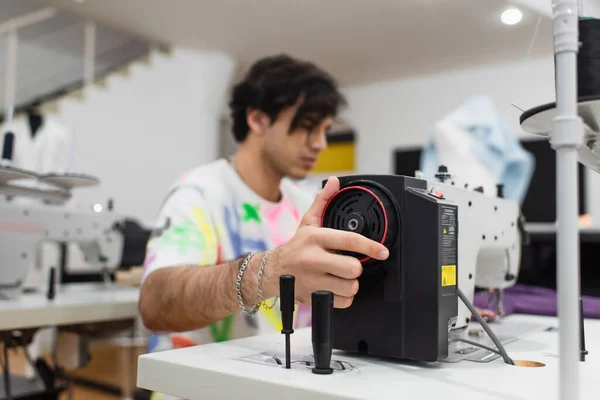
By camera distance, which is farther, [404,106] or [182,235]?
[404,106]

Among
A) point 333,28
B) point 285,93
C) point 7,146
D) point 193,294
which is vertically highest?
point 333,28

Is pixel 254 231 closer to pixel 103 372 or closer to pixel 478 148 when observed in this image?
pixel 478 148

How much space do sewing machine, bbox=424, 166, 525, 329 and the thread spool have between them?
273mm

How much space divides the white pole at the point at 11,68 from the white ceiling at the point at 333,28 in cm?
51

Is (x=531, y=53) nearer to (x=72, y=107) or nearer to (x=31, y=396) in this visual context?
(x=31, y=396)

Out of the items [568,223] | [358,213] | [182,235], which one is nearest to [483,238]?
[358,213]

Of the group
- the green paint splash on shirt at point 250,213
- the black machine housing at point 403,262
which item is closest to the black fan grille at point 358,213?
the black machine housing at point 403,262

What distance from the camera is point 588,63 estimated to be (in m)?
0.60

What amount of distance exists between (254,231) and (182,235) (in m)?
0.29

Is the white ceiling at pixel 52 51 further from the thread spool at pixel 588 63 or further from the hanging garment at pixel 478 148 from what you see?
the thread spool at pixel 588 63

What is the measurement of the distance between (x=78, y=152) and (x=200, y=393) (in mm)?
4946

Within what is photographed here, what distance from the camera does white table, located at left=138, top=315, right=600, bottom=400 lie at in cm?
63

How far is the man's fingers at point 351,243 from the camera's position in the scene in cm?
72

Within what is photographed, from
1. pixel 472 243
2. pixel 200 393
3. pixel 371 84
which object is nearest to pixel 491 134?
pixel 472 243
